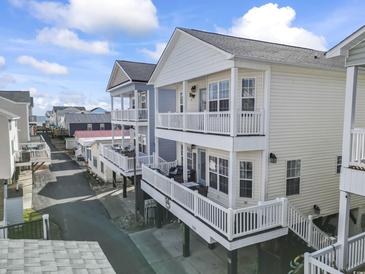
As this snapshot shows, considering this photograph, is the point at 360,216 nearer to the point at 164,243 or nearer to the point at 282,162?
the point at 282,162

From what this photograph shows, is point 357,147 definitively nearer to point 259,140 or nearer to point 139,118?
point 259,140

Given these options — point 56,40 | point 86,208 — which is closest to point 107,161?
point 86,208

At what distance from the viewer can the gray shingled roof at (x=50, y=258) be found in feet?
15.8

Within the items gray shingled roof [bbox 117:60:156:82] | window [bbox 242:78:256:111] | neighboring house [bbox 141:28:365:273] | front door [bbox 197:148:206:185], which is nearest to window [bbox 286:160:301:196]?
neighboring house [bbox 141:28:365:273]

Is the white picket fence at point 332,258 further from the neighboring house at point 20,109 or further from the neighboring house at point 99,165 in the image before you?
the neighboring house at point 20,109

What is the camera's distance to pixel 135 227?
15.2 m

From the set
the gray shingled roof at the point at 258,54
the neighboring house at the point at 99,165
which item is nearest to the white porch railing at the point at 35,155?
the neighboring house at the point at 99,165

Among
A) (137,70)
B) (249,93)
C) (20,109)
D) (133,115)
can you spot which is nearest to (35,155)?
(20,109)

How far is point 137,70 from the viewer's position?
1923 centimetres

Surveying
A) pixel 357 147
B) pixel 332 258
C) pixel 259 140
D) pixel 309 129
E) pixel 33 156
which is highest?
pixel 309 129

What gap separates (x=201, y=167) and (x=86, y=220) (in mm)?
8369

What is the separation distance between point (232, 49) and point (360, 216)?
10357 millimetres

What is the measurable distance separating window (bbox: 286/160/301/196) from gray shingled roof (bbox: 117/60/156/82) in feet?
37.9

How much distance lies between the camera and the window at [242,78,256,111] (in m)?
10.3
